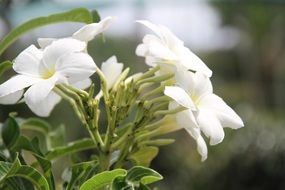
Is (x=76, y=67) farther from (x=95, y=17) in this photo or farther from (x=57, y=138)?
(x=57, y=138)

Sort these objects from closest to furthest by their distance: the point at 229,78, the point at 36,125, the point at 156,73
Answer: the point at 156,73, the point at 36,125, the point at 229,78

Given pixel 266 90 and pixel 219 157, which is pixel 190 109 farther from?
pixel 266 90

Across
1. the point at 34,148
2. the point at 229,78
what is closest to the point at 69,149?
the point at 34,148

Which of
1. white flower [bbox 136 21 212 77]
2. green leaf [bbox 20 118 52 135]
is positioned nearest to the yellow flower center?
white flower [bbox 136 21 212 77]

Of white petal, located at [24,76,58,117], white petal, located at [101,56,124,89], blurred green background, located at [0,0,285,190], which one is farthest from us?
blurred green background, located at [0,0,285,190]

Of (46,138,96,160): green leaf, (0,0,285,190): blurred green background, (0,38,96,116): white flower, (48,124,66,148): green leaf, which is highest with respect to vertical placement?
(0,38,96,116): white flower

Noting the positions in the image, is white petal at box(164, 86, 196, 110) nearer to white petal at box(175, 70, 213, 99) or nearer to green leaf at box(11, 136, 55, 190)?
white petal at box(175, 70, 213, 99)

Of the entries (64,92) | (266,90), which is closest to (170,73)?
(64,92)
